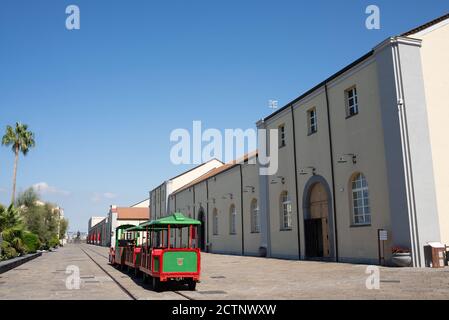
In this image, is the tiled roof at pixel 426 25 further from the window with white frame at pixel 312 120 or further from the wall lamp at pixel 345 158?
the window with white frame at pixel 312 120

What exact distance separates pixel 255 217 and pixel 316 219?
8.81m

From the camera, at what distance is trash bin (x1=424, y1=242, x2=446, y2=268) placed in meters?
15.8

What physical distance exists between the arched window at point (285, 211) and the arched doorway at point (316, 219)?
2.18 meters

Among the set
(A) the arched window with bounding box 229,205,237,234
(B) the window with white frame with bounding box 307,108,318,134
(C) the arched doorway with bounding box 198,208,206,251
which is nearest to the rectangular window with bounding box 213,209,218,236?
(C) the arched doorway with bounding box 198,208,206,251

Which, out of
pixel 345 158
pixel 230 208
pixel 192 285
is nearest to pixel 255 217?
pixel 230 208

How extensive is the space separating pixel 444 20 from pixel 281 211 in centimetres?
1322

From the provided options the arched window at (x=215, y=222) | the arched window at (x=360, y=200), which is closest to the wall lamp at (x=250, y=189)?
the arched window at (x=215, y=222)

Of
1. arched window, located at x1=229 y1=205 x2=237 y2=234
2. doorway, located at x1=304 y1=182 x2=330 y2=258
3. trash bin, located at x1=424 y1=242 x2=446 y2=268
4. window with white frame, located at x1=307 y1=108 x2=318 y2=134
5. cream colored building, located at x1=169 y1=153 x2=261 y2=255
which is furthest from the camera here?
arched window, located at x1=229 y1=205 x2=237 y2=234

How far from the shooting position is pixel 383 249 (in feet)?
58.0

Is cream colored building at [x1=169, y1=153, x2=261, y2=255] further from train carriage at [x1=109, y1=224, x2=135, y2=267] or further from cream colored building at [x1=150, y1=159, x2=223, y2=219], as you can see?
cream colored building at [x1=150, y1=159, x2=223, y2=219]

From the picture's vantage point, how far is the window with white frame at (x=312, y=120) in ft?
76.2

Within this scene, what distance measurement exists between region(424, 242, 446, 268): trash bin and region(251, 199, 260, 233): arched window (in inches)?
608
